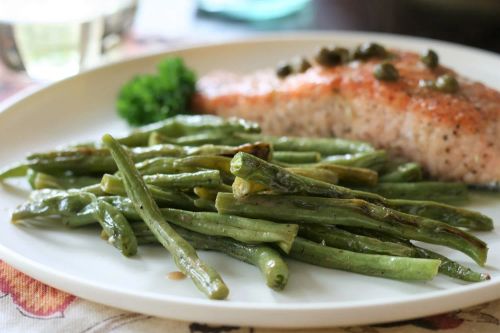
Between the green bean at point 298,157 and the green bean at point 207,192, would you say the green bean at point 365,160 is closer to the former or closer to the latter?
the green bean at point 298,157

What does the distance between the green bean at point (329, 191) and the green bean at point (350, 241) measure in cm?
18

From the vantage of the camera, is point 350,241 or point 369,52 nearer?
point 350,241

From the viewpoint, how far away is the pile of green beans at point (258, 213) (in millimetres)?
3395

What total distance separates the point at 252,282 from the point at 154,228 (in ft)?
1.89

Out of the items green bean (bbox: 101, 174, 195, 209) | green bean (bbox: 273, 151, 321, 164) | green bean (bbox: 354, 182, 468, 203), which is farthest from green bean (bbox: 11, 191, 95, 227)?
green bean (bbox: 354, 182, 468, 203)

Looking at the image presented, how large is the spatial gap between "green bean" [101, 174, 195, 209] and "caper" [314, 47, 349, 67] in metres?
1.83

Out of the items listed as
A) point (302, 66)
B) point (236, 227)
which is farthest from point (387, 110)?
point (236, 227)

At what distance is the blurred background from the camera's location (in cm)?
607

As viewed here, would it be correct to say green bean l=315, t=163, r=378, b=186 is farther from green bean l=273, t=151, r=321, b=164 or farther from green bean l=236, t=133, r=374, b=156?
green bean l=236, t=133, r=374, b=156

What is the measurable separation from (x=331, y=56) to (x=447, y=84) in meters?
0.91

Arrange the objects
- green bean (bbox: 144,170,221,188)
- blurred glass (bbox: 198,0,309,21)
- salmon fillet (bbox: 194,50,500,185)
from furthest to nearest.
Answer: blurred glass (bbox: 198,0,309,21) → salmon fillet (bbox: 194,50,500,185) → green bean (bbox: 144,170,221,188)

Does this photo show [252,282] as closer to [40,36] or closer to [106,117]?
[106,117]

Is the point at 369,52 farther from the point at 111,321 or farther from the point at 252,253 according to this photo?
the point at 111,321

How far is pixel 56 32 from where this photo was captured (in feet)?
19.6
